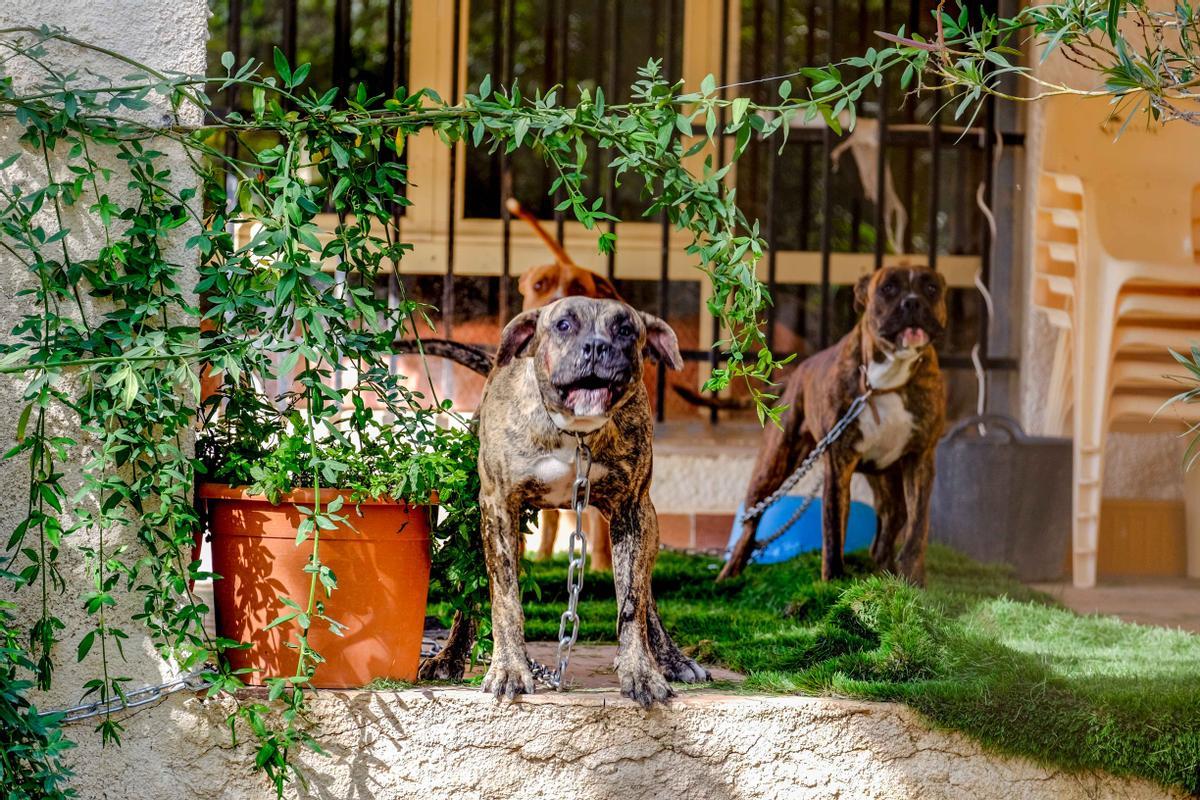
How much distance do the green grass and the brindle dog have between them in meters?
0.44

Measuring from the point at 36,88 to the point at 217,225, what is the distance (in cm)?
47

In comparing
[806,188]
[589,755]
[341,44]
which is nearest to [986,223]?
[806,188]

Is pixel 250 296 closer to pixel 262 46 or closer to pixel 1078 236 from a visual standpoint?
pixel 1078 236

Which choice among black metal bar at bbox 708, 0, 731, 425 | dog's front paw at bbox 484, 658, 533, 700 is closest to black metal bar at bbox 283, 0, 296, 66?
black metal bar at bbox 708, 0, 731, 425

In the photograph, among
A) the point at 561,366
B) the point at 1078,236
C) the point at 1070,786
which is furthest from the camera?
the point at 1078,236

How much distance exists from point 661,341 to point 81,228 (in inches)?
51.6

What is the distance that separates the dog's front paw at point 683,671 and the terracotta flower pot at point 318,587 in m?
0.69

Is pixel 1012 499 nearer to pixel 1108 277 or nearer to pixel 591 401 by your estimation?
pixel 1108 277

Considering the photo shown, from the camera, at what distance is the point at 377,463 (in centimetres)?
325

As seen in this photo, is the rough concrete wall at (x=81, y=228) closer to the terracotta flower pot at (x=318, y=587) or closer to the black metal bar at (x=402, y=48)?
the terracotta flower pot at (x=318, y=587)

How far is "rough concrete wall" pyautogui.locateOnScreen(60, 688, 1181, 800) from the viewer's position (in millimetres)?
3051

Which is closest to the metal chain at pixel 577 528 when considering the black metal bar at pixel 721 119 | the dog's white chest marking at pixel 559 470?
the dog's white chest marking at pixel 559 470

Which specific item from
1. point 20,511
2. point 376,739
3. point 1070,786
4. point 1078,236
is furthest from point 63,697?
point 1078,236

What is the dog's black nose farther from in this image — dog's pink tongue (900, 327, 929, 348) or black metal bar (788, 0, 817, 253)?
black metal bar (788, 0, 817, 253)
